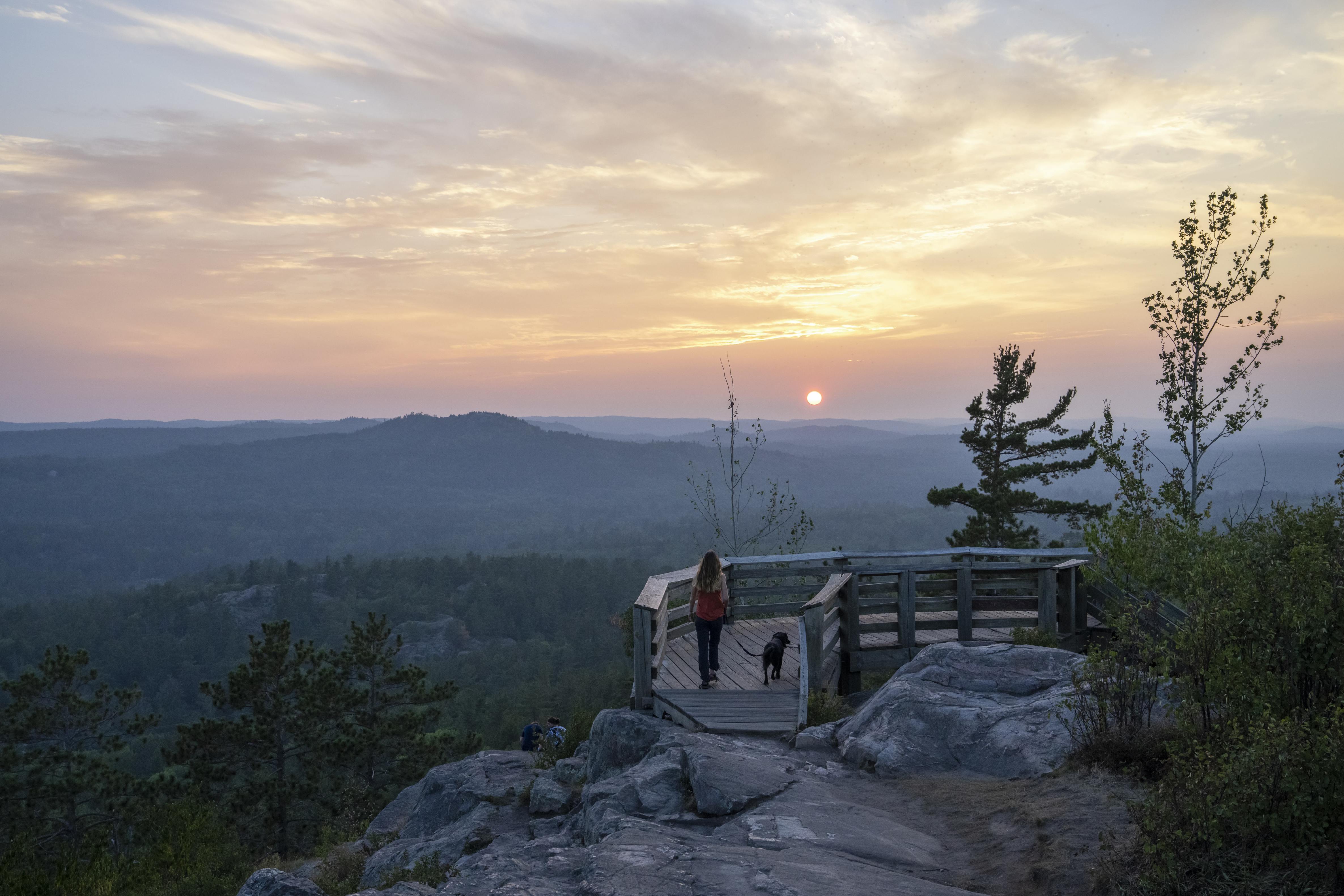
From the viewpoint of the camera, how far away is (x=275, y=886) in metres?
7.10

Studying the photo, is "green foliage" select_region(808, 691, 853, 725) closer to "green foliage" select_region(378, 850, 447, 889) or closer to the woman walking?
the woman walking

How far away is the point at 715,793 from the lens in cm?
624

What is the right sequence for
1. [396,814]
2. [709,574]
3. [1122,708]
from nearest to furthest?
[1122,708], [709,574], [396,814]

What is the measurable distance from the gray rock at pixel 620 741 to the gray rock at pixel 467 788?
1014 millimetres

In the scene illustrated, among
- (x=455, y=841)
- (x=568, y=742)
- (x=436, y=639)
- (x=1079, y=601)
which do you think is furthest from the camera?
(x=436, y=639)

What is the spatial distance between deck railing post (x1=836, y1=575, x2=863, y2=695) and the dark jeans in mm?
2120

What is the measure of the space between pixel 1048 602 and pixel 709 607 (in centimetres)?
489

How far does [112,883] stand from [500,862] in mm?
20549

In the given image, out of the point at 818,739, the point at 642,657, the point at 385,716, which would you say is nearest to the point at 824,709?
the point at 818,739

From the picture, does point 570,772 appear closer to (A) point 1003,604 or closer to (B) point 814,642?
(B) point 814,642

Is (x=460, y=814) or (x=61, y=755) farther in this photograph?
(x=61, y=755)

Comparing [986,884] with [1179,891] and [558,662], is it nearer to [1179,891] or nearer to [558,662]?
[1179,891]

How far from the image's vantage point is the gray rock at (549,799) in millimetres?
8406

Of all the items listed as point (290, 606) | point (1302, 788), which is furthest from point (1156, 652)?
point (290, 606)
